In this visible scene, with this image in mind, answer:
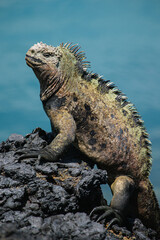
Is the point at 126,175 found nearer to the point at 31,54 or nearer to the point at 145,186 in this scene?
the point at 145,186

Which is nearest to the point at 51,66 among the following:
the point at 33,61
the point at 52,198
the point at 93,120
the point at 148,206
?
the point at 33,61

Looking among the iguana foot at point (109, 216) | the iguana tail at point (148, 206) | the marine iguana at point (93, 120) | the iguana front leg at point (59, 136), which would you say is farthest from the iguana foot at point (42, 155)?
the iguana tail at point (148, 206)

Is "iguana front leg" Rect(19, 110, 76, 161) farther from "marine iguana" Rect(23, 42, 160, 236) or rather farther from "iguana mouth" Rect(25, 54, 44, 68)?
"iguana mouth" Rect(25, 54, 44, 68)

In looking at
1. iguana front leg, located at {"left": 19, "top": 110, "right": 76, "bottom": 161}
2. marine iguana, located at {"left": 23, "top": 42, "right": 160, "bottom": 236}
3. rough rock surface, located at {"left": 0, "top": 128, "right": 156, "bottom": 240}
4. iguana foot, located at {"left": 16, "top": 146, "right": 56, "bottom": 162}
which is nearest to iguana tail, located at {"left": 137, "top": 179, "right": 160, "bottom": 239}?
marine iguana, located at {"left": 23, "top": 42, "right": 160, "bottom": 236}

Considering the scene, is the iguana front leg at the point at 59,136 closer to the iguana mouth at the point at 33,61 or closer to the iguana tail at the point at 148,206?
Answer: the iguana mouth at the point at 33,61

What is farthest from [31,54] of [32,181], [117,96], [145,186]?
[145,186]
